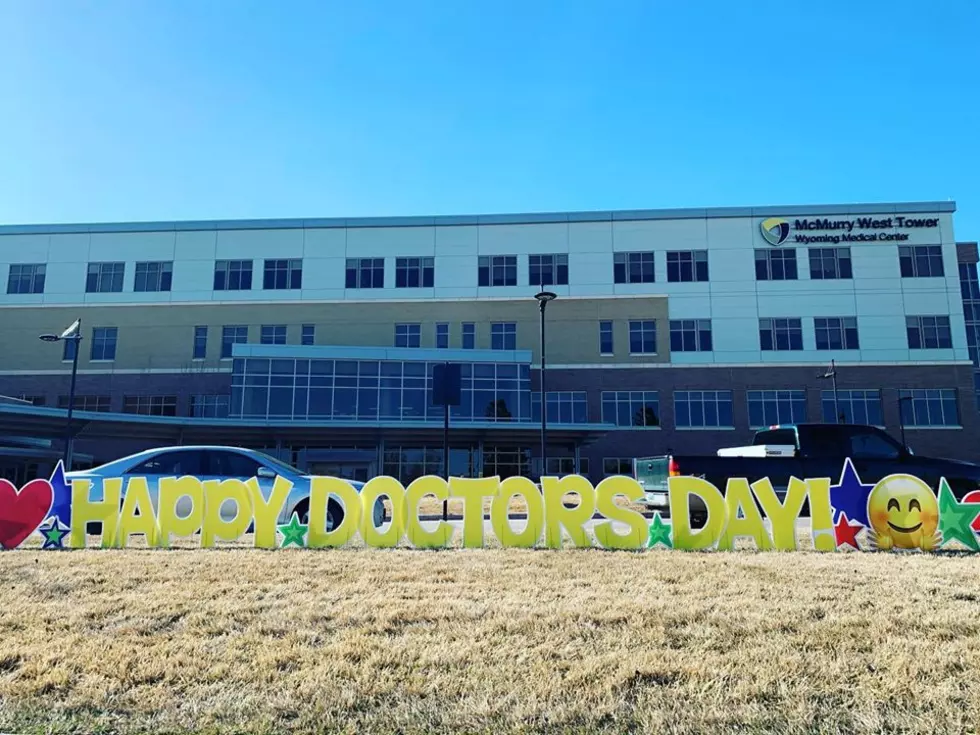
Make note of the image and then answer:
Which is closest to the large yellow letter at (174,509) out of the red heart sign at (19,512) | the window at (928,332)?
the red heart sign at (19,512)

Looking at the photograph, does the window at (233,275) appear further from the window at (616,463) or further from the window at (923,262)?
the window at (923,262)

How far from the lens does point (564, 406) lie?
4522 centimetres

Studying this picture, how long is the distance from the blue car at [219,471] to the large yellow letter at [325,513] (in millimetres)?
1322

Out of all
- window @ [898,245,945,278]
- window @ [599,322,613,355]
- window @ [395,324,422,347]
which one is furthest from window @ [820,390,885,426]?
window @ [395,324,422,347]

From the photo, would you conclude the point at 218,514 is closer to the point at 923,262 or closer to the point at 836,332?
the point at 836,332

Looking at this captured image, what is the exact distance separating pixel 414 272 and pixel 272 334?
9752mm

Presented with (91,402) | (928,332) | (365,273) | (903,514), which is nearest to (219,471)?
(903,514)

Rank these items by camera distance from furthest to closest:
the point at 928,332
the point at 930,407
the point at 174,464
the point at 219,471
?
the point at 928,332 < the point at 930,407 < the point at 219,471 < the point at 174,464

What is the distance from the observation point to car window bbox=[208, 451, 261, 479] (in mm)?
12984

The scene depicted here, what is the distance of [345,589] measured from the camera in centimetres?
700

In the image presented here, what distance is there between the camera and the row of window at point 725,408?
144 ft

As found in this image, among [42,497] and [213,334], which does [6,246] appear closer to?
[213,334]

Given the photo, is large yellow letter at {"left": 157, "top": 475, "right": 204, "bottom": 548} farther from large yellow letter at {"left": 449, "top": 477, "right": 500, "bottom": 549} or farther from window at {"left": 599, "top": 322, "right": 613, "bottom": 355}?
window at {"left": 599, "top": 322, "right": 613, "bottom": 355}

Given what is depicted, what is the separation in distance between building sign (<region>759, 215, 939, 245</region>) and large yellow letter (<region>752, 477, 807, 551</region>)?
39.4m
